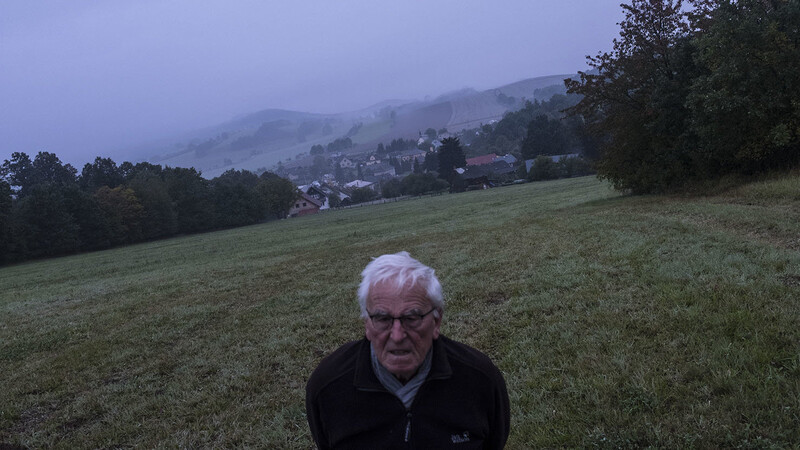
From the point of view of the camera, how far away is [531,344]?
5.49 metres

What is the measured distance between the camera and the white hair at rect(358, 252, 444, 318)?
91.6 inches

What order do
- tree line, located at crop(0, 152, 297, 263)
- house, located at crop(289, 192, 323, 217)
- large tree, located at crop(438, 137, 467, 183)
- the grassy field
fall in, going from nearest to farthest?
the grassy field → tree line, located at crop(0, 152, 297, 263) → house, located at crop(289, 192, 323, 217) → large tree, located at crop(438, 137, 467, 183)

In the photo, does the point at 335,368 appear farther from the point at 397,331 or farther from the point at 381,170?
the point at 381,170

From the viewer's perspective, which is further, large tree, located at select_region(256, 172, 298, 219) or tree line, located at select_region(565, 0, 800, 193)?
large tree, located at select_region(256, 172, 298, 219)

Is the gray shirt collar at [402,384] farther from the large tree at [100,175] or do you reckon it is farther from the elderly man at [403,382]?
the large tree at [100,175]

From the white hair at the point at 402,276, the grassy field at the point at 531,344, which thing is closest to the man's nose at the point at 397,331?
the white hair at the point at 402,276

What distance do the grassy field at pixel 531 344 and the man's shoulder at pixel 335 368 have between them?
1.97m

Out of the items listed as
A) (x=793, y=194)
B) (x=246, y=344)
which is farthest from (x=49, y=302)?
(x=793, y=194)

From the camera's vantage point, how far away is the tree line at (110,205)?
4281 centimetres

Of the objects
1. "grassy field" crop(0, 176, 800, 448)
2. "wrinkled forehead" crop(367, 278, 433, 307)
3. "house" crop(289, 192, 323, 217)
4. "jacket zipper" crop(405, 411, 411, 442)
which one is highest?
"wrinkled forehead" crop(367, 278, 433, 307)

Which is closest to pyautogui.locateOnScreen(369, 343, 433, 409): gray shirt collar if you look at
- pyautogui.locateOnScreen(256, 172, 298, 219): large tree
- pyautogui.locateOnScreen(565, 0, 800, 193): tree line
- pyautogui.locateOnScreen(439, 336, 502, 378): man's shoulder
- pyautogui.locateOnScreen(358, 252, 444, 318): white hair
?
pyautogui.locateOnScreen(439, 336, 502, 378): man's shoulder

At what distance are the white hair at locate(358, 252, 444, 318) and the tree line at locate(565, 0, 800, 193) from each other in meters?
17.0

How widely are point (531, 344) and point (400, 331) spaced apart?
3679mm

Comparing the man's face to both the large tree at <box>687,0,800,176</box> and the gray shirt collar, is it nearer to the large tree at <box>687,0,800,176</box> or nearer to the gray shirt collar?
the gray shirt collar
